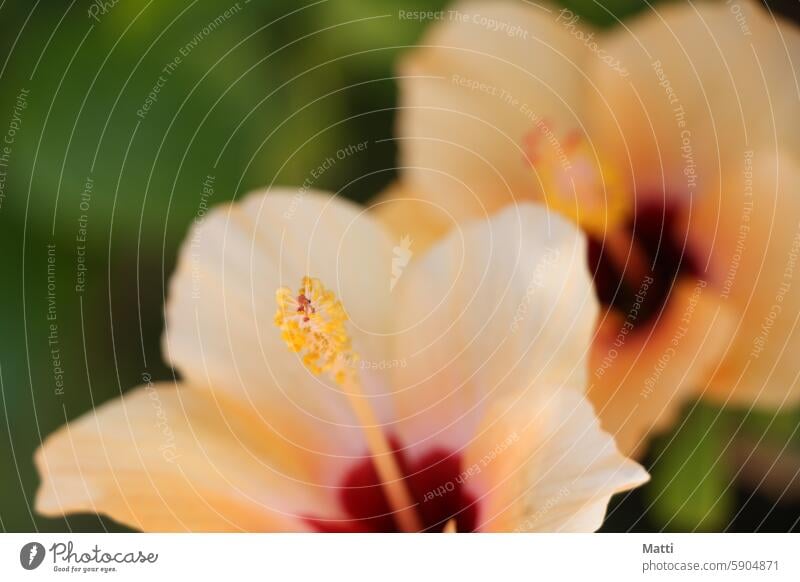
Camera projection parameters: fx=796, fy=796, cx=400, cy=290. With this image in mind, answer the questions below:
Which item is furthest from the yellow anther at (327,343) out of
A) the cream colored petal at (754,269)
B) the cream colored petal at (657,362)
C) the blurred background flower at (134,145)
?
the cream colored petal at (754,269)

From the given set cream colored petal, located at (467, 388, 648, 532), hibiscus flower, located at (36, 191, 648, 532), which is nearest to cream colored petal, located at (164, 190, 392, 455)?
hibiscus flower, located at (36, 191, 648, 532)

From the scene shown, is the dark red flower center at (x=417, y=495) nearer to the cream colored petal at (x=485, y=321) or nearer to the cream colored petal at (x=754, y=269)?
the cream colored petal at (x=485, y=321)

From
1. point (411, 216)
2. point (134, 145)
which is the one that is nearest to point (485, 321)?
point (411, 216)

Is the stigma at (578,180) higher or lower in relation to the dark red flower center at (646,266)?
higher

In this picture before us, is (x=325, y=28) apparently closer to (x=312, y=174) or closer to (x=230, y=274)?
(x=312, y=174)
